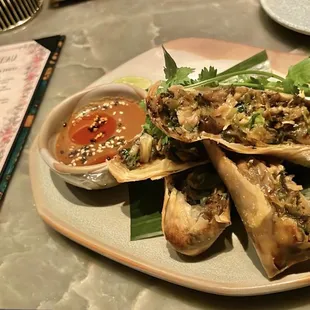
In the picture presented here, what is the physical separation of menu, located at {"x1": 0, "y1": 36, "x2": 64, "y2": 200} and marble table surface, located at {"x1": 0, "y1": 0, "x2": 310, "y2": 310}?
0.05m

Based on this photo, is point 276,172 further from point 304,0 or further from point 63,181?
point 304,0

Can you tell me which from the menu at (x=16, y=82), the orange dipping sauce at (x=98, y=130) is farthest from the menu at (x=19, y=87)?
the orange dipping sauce at (x=98, y=130)

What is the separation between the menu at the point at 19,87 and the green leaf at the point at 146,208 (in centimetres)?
65

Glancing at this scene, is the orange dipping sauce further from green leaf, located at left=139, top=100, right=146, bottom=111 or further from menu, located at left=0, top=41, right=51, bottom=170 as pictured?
menu, located at left=0, top=41, right=51, bottom=170

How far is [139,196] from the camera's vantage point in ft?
5.74

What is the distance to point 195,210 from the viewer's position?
1.48m

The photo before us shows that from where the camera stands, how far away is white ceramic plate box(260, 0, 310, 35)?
2312mm

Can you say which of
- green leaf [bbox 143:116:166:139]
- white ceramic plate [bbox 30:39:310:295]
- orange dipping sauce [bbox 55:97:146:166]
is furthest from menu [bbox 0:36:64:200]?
green leaf [bbox 143:116:166:139]

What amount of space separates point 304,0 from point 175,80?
1095mm

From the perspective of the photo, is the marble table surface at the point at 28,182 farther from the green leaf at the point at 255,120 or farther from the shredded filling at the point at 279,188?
the green leaf at the point at 255,120

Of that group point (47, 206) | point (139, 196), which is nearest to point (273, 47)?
point (139, 196)

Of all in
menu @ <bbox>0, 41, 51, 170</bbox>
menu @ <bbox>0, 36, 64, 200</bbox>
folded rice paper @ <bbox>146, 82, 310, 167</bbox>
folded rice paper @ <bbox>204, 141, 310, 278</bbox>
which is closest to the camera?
folded rice paper @ <bbox>204, 141, 310, 278</bbox>

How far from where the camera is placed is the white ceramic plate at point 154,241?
142 centimetres

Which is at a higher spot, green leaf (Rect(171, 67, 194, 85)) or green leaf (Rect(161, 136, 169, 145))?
green leaf (Rect(171, 67, 194, 85))
